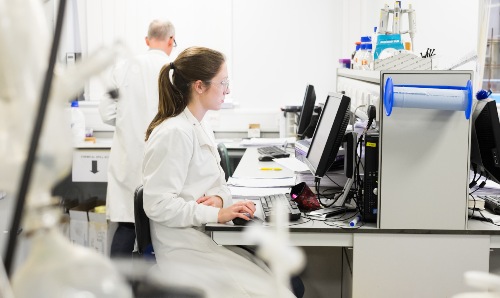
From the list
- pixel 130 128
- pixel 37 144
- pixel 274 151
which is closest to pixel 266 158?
pixel 274 151

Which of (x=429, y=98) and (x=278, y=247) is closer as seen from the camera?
(x=278, y=247)

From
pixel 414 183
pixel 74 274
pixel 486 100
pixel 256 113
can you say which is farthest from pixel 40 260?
pixel 256 113

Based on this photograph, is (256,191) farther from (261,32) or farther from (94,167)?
(261,32)

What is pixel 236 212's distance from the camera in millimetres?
1989

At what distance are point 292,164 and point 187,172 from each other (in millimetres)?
1226

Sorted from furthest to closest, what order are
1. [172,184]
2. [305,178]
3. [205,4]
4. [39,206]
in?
1. [205,4]
2. [305,178]
3. [172,184]
4. [39,206]

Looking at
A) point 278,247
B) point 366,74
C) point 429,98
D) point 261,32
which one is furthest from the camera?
point 261,32

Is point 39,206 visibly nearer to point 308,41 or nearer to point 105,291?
point 105,291

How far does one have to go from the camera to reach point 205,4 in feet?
14.8

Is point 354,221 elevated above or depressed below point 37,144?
below

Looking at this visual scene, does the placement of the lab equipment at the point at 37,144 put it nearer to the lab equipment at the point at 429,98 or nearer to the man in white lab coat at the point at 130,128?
the lab equipment at the point at 429,98

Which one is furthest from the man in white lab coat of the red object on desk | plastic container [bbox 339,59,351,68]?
the red object on desk

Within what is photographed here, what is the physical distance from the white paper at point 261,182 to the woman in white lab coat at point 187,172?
50 cm

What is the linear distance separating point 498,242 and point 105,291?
1820 mm
